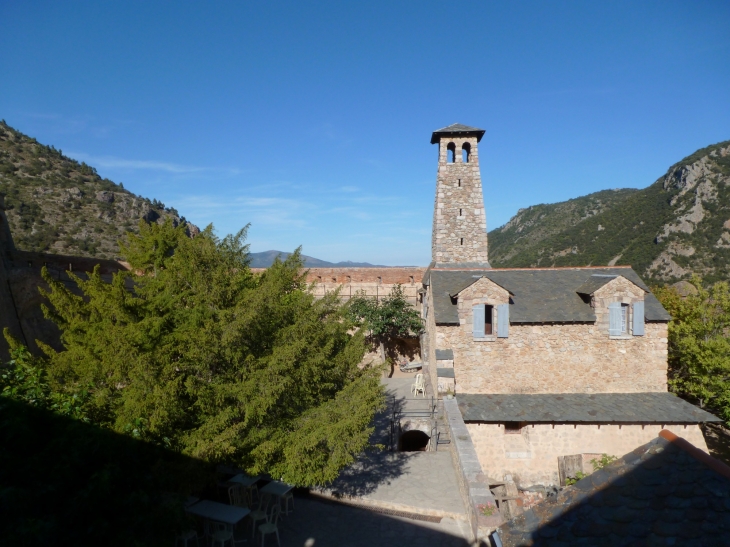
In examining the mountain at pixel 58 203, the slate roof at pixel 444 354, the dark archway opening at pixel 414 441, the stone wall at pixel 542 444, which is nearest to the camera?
the stone wall at pixel 542 444

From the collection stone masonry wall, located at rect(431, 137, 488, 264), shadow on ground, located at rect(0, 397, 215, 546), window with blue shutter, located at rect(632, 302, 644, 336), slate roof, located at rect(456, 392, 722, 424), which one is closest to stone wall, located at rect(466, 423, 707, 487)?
slate roof, located at rect(456, 392, 722, 424)

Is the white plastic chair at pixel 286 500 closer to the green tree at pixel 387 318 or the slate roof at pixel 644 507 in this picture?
the slate roof at pixel 644 507

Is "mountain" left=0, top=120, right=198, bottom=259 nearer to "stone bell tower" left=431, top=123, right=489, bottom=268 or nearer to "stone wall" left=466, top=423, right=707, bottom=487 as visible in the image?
"stone bell tower" left=431, top=123, right=489, bottom=268

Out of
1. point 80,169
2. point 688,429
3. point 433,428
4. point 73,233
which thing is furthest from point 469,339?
point 80,169

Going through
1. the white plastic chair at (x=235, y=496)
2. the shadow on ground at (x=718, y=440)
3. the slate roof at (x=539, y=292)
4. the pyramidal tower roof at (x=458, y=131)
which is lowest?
the shadow on ground at (x=718, y=440)

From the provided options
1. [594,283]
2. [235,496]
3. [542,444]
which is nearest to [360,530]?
[235,496]

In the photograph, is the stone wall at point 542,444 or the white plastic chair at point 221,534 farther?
the stone wall at point 542,444

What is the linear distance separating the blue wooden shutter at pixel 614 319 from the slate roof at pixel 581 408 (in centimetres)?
210

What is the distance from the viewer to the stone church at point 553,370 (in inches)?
506

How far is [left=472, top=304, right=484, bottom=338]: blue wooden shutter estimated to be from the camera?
14.1 meters

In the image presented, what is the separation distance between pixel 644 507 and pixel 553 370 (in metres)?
11.3

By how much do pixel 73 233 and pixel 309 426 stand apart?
29.4m

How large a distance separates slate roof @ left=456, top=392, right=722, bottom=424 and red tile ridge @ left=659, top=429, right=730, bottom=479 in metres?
8.94

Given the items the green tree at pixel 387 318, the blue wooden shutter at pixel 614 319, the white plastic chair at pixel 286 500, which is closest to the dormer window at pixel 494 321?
the blue wooden shutter at pixel 614 319
